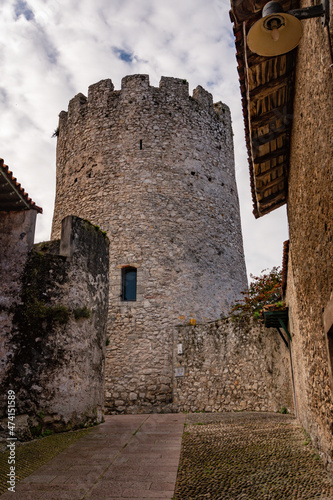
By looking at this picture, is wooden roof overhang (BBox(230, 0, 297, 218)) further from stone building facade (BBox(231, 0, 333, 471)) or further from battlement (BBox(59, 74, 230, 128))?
battlement (BBox(59, 74, 230, 128))

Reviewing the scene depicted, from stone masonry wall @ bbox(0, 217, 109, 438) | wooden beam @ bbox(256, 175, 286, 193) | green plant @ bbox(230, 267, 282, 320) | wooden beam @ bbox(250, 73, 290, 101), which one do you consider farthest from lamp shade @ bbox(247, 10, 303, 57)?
green plant @ bbox(230, 267, 282, 320)

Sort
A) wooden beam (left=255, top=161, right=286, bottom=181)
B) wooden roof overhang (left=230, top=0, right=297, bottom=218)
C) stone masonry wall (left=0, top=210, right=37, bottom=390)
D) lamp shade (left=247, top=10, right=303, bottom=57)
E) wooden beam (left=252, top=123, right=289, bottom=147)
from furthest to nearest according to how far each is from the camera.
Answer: stone masonry wall (left=0, top=210, right=37, bottom=390), wooden beam (left=255, top=161, right=286, bottom=181), wooden beam (left=252, top=123, right=289, bottom=147), wooden roof overhang (left=230, top=0, right=297, bottom=218), lamp shade (left=247, top=10, right=303, bottom=57)

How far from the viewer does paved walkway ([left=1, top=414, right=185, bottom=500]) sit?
3.55 meters

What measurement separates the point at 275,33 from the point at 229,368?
9058 millimetres

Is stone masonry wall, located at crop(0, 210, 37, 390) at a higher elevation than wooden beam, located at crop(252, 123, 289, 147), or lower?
lower

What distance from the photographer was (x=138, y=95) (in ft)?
48.8

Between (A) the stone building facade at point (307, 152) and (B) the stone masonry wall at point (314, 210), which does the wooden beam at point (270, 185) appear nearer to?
(A) the stone building facade at point (307, 152)

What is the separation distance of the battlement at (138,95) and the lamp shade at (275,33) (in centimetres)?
1274

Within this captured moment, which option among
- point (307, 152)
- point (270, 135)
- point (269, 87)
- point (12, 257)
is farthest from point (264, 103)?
point (12, 257)

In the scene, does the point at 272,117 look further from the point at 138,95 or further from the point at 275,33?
the point at 138,95

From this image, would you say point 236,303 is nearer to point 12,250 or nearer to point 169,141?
point 169,141

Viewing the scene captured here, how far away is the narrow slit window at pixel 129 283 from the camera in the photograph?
41.3 feet

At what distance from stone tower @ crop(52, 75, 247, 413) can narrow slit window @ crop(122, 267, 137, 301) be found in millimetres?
33

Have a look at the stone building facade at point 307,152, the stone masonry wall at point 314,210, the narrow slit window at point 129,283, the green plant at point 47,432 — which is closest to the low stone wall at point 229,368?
the narrow slit window at point 129,283
